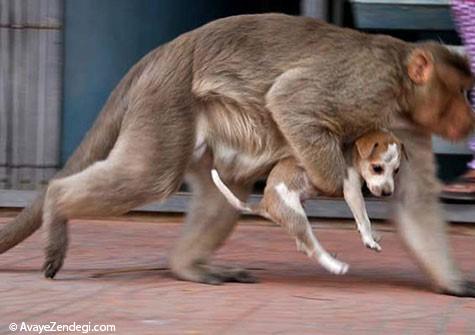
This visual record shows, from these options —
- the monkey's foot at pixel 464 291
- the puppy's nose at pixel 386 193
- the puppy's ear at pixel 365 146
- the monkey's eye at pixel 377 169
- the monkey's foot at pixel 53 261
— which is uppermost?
the puppy's ear at pixel 365 146

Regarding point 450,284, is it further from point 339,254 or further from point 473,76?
point 339,254

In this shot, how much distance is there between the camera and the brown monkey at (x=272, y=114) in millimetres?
6871

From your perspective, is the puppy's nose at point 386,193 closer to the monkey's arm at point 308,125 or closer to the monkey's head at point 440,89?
the monkey's arm at point 308,125

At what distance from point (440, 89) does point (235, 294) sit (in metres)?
1.43

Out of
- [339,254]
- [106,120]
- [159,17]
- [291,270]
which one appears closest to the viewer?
[106,120]

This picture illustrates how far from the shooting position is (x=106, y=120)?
735 cm

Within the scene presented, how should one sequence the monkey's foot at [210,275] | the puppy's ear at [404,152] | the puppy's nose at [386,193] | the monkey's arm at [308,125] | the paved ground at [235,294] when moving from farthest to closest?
the monkey's foot at [210,275] < the puppy's ear at [404,152] < the puppy's nose at [386,193] < the monkey's arm at [308,125] < the paved ground at [235,294]

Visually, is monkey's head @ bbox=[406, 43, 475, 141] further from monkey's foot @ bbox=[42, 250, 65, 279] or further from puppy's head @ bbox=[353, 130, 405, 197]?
monkey's foot @ bbox=[42, 250, 65, 279]

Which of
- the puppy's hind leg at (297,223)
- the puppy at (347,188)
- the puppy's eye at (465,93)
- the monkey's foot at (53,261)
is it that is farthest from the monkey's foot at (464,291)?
the monkey's foot at (53,261)

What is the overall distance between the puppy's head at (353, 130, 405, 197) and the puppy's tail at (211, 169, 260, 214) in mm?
584

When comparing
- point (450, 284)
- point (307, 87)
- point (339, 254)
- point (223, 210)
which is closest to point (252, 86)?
point (307, 87)

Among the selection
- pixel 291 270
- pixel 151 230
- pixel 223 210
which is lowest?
pixel 151 230

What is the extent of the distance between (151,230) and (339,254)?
145 cm

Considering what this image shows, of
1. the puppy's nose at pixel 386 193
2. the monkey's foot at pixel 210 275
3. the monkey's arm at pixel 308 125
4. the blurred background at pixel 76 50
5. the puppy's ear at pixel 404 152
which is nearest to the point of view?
the monkey's arm at pixel 308 125
